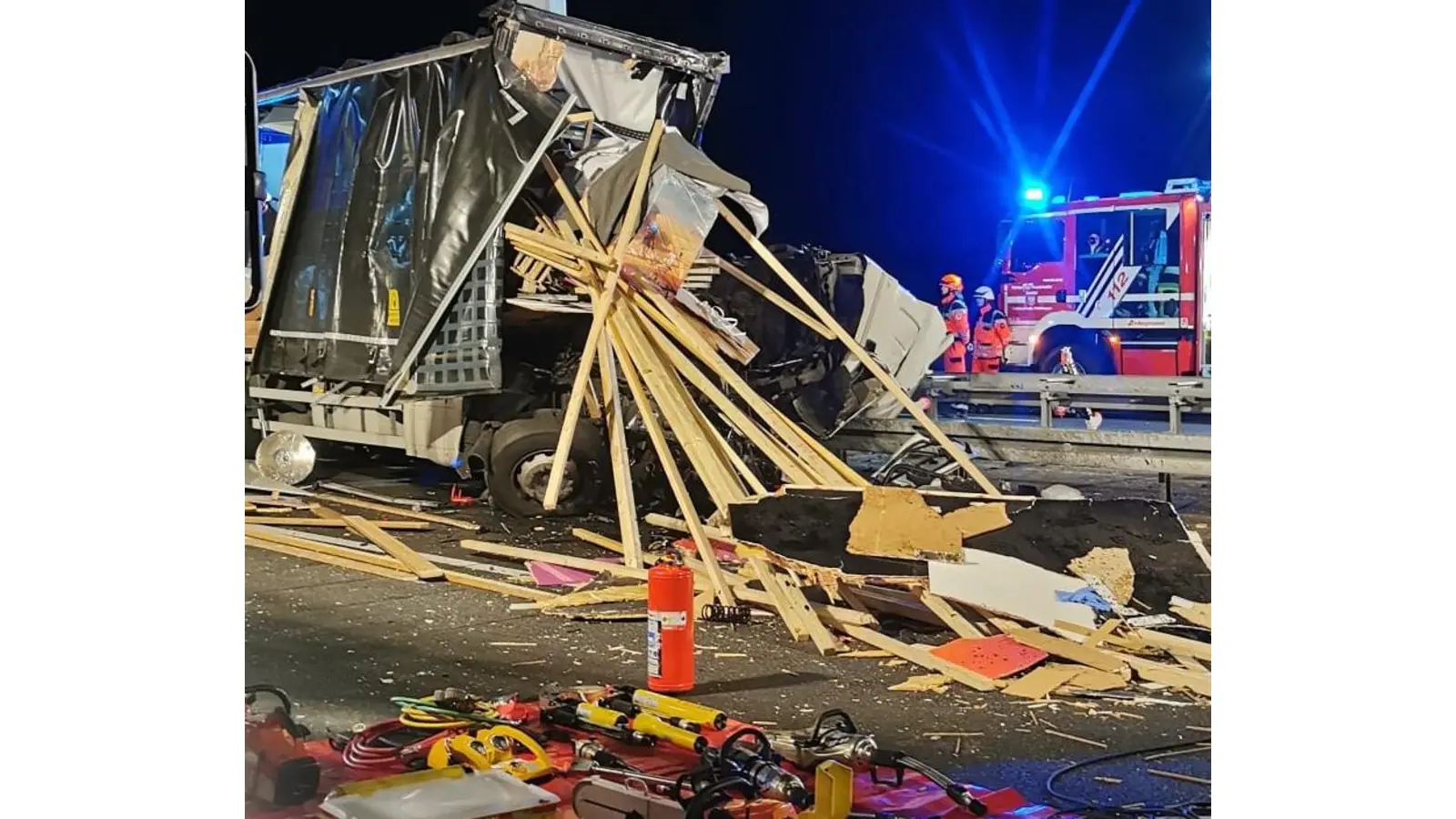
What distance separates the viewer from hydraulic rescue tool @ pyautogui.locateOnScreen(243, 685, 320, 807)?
3.47 m

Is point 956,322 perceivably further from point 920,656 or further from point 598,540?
point 598,540

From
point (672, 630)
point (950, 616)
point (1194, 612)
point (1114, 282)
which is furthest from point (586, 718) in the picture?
point (1114, 282)

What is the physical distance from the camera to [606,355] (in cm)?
345

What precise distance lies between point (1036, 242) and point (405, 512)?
1.65 metres

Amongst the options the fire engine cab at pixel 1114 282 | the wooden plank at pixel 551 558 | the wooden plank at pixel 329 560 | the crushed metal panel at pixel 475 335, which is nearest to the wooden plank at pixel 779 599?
the wooden plank at pixel 551 558

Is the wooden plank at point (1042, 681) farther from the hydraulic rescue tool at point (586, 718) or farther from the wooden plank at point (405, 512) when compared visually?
the wooden plank at point (405, 512)

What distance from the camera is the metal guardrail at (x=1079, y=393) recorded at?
118 inches

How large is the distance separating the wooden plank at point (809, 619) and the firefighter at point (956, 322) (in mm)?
567

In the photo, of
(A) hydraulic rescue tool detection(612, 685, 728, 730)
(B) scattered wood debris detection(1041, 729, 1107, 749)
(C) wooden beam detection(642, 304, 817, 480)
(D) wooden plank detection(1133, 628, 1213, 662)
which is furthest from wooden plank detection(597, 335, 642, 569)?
(D) wooden plank detection(1133, 628, 1213, 662)
